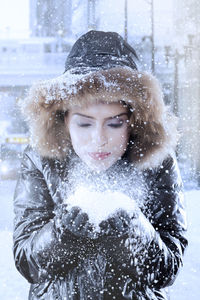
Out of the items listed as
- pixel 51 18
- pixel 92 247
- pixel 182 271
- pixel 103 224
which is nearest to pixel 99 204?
pixel 103 224

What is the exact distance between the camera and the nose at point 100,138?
23.5 inches

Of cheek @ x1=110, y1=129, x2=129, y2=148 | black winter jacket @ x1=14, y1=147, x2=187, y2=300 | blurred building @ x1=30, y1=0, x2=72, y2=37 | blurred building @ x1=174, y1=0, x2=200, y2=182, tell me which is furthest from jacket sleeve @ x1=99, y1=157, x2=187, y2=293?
blurred building @ x1=30, y1=0, x2=72, y2=37

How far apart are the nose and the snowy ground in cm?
47

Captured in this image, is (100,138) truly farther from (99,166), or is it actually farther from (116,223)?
(116,223)

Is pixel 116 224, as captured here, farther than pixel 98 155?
No

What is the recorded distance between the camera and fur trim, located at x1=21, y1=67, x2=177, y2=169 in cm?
59

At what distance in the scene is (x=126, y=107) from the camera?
62 cm

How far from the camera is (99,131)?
596 mm

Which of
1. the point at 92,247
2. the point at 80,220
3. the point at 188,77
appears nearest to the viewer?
the point at 80,220

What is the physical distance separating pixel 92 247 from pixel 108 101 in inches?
12.1

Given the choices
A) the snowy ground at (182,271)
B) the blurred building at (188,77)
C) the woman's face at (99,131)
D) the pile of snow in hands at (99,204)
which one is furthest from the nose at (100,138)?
the snowy ground at (182,271)

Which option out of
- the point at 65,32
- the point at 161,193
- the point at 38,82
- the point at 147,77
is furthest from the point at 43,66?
the point at 161,193

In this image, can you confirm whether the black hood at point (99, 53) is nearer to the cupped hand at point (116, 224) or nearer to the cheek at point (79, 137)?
the cheek at point (79, 137)

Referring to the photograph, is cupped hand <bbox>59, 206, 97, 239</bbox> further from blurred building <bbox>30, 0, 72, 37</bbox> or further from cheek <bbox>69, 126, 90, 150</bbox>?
blurred building <bbox>30, 0, 72, 37</bbox>
